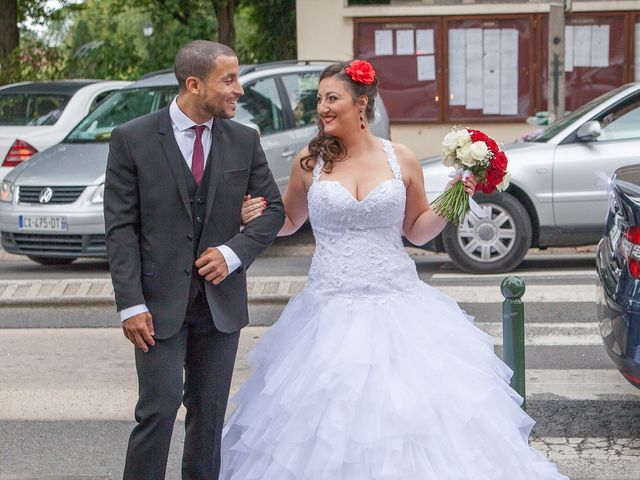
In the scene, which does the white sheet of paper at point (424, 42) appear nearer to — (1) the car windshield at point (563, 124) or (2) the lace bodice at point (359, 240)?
(1) the car windshield at point (563, 124)

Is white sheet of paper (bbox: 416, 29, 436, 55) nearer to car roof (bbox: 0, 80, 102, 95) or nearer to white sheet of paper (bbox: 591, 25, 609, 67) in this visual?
white sheet of paper (bbox: 591, 25, 609, 67)

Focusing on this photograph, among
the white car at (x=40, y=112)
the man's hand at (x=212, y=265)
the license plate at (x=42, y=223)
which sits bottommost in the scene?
the license plate at (x=42, y=223)

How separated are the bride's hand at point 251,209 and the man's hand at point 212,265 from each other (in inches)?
7.9

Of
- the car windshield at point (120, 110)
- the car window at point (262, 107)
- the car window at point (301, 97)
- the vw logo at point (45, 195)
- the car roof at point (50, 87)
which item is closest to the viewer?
the vw logo at point (45, 195)

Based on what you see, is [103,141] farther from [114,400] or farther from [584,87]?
[584,87]

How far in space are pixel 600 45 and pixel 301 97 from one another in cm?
629

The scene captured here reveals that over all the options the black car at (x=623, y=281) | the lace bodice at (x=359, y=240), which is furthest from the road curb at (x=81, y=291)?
the lace bodice at (x=359, y=240)

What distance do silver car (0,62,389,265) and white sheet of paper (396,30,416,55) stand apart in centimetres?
417

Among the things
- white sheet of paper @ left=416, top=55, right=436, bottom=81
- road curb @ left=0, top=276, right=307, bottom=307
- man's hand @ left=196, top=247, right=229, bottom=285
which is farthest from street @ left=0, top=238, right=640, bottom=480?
white sheet of paper @ left=416, top=55, right=436, bottom=81

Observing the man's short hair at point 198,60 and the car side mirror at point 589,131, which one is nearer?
the man's short hair at point 198,60

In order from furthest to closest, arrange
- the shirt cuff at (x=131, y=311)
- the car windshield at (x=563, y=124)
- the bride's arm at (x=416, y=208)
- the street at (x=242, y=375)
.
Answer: the car windshield at (x=563, y=124) → the street at (x=242, y=375) → the bride's arm at (x=416, y=208) → the shirt cuff at (x=131, y=311)

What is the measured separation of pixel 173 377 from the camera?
4238mm

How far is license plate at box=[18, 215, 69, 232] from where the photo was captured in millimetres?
10555

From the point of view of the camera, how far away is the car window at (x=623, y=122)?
403 inches
